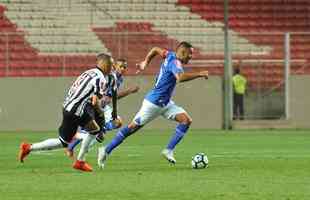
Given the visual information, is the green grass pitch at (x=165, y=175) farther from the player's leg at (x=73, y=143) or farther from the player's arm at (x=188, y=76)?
the player's arm at (x=188, y=76)

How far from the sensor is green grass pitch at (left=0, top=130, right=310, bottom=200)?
38.7 feet

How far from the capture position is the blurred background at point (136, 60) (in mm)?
32688

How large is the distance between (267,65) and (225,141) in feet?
30.4

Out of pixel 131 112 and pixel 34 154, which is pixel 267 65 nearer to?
pixel 131 112

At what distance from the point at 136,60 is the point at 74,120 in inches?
699

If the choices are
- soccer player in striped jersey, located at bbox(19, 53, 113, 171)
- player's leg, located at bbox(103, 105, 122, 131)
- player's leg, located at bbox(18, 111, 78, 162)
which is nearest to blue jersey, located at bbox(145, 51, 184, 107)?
soccer player in striped jersey, located at bbox(19, 53, 113, 171)

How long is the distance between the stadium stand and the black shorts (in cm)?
1681

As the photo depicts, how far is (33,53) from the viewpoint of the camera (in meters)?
34.1

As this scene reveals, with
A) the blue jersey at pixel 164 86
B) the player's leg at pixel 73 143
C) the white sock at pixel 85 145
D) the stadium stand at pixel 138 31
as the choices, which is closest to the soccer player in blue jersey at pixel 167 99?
the blue jersey at pixel 164 86

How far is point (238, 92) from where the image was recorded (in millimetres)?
33969

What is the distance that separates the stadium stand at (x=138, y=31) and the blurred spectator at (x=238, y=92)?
0.48m

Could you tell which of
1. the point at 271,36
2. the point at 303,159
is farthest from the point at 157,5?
the point at 303,159

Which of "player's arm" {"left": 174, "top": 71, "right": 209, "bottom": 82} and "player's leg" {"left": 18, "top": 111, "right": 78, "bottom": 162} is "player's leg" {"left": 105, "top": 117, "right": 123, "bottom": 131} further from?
"player's leg" {"left": 18, "top": 111, "right": 78, "bottom": 162}

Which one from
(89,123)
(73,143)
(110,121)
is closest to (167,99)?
(89,123)
